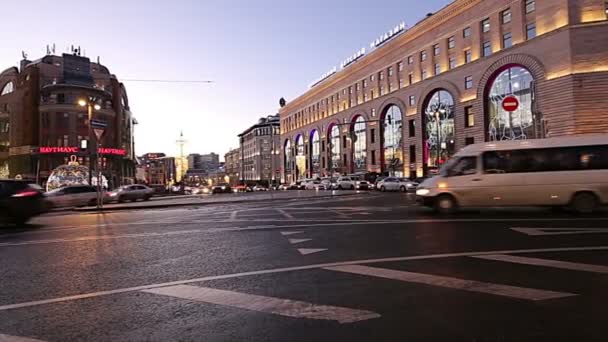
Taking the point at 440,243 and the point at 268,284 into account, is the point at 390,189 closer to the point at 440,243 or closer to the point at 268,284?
the point at 440,243

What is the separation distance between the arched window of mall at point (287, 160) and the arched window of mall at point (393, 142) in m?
53.6

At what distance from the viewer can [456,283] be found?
5.57 metres

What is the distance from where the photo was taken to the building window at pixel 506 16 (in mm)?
49188

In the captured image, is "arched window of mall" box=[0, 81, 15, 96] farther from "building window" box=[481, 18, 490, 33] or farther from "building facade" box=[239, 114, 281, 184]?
"building window" box=[481, 18, 490, 33]

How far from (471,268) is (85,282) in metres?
5.80

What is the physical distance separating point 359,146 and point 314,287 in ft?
268

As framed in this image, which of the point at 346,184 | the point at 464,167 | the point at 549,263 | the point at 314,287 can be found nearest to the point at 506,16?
the point at 346,184

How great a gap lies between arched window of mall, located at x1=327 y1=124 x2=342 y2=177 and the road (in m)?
84.5

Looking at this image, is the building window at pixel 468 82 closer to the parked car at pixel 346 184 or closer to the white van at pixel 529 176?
the parked car at pixel 346 184

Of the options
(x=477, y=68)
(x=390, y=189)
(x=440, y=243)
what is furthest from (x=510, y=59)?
(x=440, y=243)

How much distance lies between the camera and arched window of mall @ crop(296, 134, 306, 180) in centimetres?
11019

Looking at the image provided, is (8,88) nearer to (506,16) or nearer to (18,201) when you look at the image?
(18,201)

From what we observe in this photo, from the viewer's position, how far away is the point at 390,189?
144ft

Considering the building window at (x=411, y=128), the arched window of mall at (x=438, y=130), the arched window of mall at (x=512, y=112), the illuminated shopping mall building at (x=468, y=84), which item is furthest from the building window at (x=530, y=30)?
the building window at (x=411, y=128)
